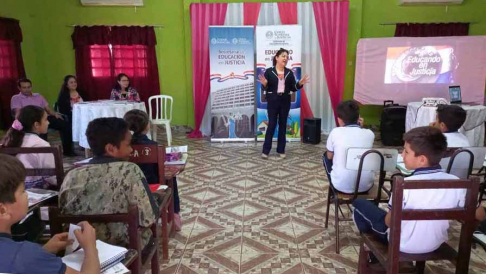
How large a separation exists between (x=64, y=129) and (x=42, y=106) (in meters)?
0.43

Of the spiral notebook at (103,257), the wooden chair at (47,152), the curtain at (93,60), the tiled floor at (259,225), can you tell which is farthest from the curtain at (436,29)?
the spiral notebook at (103,257)

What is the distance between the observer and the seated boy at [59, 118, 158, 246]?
1568mm

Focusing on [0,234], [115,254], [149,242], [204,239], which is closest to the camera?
[0,234]

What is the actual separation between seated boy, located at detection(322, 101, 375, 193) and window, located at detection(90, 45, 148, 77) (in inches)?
195

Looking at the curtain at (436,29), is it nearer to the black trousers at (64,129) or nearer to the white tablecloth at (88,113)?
the white tablecloth at (88,113)

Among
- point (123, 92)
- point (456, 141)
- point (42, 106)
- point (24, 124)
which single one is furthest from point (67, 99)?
point (456, 141)

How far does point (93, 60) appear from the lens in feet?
21.8

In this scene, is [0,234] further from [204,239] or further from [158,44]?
[158,44]

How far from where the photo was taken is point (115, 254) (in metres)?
1.39

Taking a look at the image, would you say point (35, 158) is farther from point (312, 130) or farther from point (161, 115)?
point (312, 130)

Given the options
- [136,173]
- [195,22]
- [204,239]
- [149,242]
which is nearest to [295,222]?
[204,239]

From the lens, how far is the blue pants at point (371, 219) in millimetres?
1789

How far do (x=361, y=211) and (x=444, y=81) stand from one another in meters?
5.27

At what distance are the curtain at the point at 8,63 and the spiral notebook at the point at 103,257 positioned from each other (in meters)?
5.38
